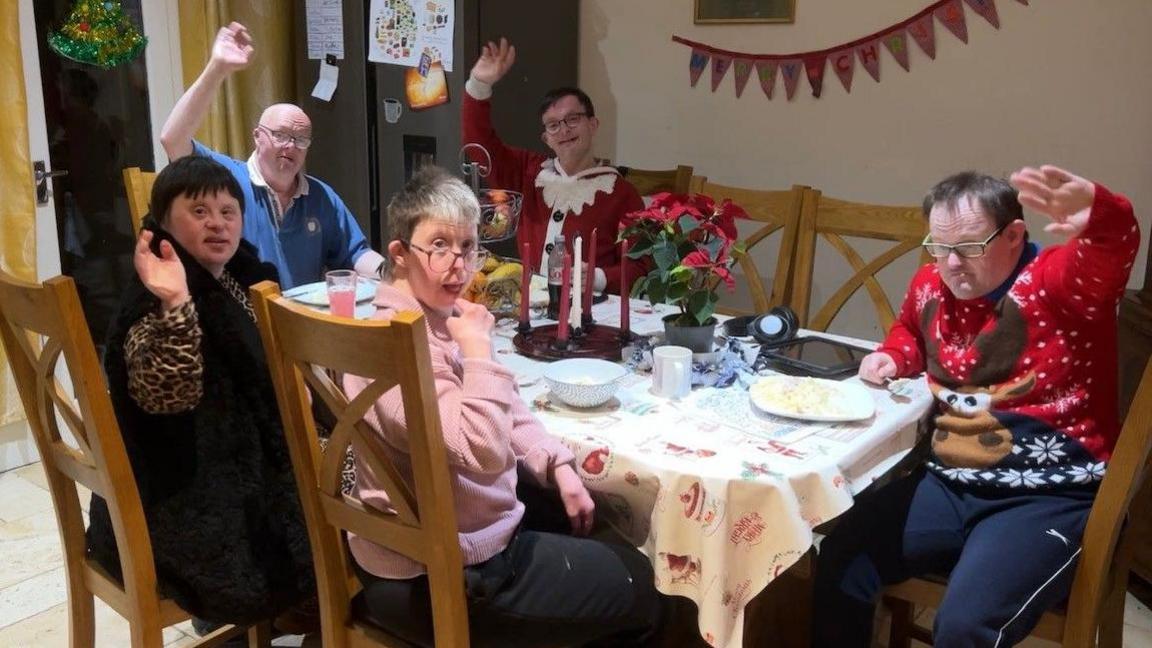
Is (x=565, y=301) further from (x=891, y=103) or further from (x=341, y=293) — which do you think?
(x=891, y=103)

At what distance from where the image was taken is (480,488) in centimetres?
135

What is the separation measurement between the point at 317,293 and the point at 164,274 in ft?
2.79

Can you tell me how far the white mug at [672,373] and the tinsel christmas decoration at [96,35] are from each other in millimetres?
2373

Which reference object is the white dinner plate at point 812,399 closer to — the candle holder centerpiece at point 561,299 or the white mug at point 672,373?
the white mug at point 672,373

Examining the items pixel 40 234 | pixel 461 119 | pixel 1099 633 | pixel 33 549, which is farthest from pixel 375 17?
pixel 1099 633

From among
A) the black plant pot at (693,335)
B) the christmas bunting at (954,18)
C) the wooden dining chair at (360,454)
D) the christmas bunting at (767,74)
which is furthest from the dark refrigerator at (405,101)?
the wooden dining chair at (360,454)

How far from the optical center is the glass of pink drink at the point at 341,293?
180 centimetres

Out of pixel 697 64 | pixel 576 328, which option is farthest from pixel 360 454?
pixel 697 64

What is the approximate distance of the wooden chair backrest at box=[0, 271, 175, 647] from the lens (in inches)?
52.7

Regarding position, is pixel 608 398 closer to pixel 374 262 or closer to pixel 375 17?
pixel 374 262

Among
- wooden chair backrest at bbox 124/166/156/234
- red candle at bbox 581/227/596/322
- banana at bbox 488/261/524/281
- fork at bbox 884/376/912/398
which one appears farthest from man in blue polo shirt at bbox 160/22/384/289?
fork at bbox 884/376/912/398

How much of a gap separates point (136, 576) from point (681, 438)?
867mm

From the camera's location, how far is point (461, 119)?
311 centimetres

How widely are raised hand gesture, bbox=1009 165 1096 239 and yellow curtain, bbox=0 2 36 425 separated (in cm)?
262
